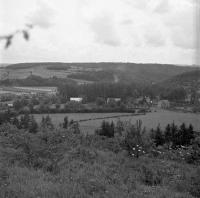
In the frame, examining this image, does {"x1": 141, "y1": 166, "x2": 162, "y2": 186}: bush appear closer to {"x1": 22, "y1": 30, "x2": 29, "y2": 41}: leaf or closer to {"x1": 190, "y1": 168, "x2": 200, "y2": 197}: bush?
{"x1": 190, "y1": 168, "x2": 200, "y2": 197}: bush

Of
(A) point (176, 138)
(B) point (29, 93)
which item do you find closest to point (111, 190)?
(A) point (176, 138)

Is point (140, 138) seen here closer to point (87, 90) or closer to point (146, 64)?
point (87, 90)

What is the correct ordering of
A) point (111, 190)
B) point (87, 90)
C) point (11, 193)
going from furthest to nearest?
point (87, 90)
point (111, 190)
point (11, 193)

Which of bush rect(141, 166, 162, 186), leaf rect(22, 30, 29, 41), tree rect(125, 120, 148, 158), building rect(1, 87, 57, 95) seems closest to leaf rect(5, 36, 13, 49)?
leaf rect(22, 30, 29, 41)

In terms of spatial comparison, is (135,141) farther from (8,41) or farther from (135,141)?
(8,41)

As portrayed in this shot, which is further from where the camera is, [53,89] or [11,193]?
[53,89]

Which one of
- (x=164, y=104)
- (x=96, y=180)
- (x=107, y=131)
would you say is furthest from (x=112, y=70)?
(x=96, y=180)

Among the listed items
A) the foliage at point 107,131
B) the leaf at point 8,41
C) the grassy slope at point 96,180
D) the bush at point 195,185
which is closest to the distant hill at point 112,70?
the foliage at point 107,131

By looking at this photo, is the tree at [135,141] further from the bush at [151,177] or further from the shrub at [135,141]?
the bush at [151,177]
